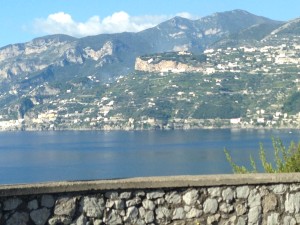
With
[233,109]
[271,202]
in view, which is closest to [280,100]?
[233,109]

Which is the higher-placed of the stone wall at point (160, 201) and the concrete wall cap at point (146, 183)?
the concrete wall cap at point (146, 183)

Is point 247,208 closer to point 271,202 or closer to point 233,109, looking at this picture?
point 271,202

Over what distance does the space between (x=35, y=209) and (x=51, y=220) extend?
0.16 m

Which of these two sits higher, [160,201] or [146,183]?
[146,183]

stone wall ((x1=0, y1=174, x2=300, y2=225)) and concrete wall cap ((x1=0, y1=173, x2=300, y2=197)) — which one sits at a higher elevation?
concrete wall cap ((x1=0, y1=173, x2=300, y2=197))

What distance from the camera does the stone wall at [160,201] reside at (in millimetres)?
5793

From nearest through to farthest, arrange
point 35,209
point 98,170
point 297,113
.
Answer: point 35,209
point 98,170
point 297,113

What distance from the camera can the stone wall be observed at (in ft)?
19.0

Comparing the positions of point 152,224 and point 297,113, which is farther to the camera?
point 297,113

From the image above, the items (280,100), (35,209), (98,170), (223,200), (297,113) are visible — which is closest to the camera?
(35,209)

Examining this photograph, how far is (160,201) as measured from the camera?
6.09 meters

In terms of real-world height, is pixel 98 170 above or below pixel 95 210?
below

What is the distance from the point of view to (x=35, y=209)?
5.80m

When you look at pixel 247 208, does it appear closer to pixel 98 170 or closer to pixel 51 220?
pixel 51 220
